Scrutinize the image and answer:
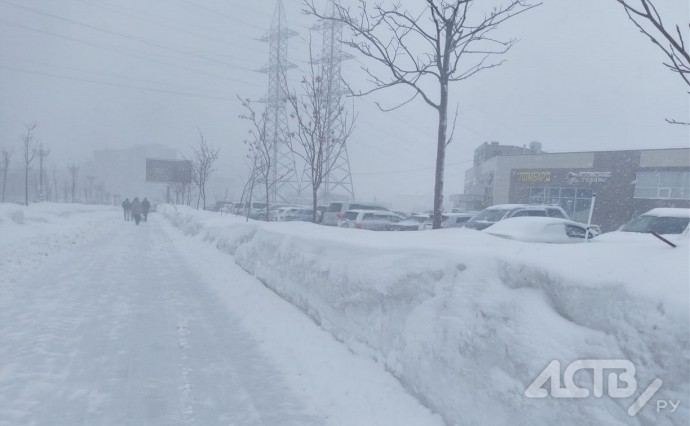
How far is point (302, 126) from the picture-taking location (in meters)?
15.4

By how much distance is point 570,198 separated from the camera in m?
42.5

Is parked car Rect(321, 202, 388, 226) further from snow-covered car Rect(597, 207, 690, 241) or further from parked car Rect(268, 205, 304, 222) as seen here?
snow-covered car Rect(597, 207, 690, 241)

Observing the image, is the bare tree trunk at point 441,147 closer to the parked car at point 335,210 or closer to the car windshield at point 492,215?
the car windshield at point 492,215

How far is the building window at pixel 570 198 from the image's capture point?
136ft

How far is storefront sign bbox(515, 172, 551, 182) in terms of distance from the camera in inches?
1741

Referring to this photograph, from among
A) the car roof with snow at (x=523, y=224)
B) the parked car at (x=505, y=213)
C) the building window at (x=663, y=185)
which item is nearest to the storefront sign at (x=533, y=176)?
the building window at (x=663, y=185)

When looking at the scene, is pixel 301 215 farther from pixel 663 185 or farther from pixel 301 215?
pixel 663 185

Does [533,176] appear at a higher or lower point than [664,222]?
higher

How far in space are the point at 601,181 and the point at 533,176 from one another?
563 centimetres

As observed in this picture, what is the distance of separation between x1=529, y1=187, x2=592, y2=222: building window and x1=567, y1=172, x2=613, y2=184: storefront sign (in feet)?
2.37

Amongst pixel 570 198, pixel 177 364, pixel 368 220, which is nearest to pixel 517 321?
pixel 177 364

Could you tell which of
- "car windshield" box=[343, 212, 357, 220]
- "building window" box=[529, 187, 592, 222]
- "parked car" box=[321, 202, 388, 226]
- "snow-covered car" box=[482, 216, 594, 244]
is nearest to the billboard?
"parked car" box=[321, 202, 388, 226]

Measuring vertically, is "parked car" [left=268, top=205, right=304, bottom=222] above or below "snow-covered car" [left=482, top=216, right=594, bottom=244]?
below

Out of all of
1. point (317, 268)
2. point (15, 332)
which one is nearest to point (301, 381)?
point (317, 268)
